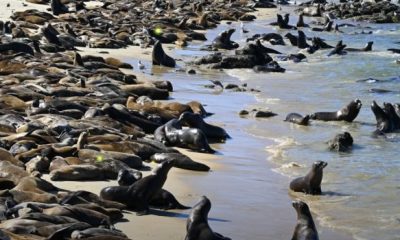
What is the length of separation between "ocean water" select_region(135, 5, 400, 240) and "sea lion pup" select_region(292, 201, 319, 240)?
11.2 inches

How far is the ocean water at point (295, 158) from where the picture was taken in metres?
7.50

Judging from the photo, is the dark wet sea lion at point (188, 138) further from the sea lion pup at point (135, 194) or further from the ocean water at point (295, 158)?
the sea lion pup at point (135, 194)

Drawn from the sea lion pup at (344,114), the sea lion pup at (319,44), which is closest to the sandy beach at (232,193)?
the sea lion pup at (344,114)

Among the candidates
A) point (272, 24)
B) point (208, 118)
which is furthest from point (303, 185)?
point (272, 24)

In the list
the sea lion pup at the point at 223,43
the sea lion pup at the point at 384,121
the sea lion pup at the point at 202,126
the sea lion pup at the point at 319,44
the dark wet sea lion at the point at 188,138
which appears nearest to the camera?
the dark wet sea lion at the point at 188,138

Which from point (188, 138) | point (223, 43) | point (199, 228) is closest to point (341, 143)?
point (188, 138)

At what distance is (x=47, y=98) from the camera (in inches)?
462

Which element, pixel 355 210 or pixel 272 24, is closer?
pixel 355 210

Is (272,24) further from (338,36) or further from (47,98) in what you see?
(47,98)

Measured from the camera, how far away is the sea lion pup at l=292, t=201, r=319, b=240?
6.54m

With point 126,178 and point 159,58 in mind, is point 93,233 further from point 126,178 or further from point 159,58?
point 159,58

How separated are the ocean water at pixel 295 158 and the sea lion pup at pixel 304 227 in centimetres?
29

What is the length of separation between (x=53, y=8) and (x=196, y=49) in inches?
312

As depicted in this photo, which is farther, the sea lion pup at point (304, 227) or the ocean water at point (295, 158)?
the ocean water at point (295, 158)
